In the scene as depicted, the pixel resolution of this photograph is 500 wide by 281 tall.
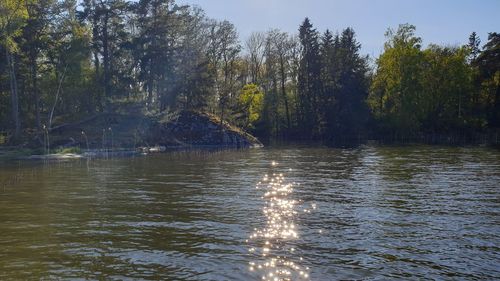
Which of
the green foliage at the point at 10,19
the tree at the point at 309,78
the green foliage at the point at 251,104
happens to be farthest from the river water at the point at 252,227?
the tree at the point at 309,78

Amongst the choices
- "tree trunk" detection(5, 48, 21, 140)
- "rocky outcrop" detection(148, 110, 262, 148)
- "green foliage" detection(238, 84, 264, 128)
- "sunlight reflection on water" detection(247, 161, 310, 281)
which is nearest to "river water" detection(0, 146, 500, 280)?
"sunlight reflection on water" detection(247, 161, 310, 281)

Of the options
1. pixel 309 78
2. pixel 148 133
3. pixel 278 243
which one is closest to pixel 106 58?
pixel 148 133

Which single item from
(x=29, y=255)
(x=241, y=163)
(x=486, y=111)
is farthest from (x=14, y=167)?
(x=486, y=111)

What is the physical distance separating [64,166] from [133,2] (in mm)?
39303

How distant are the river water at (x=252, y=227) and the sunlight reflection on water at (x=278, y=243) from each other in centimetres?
4

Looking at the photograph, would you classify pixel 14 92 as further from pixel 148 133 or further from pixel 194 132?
pixel 194 132

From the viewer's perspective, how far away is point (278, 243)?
15.1 meters

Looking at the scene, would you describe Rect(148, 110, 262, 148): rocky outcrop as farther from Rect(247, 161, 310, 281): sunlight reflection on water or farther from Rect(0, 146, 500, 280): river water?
Rect(247, 161, 310, 281): sunlight reflection on water

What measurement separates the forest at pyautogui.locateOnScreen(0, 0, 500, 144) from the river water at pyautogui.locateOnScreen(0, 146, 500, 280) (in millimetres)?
35460

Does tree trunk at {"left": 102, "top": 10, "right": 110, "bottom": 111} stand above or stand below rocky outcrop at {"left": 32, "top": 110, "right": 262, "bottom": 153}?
above

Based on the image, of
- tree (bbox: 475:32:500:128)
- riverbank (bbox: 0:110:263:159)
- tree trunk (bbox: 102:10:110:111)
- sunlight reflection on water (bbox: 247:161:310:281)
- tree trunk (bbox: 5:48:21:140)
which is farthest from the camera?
tree (bbox: 475:32:500:128)

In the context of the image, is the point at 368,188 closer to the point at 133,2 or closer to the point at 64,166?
the point at 64,166

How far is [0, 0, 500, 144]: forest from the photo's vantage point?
2571 inches

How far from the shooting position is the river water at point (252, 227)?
1256cm
